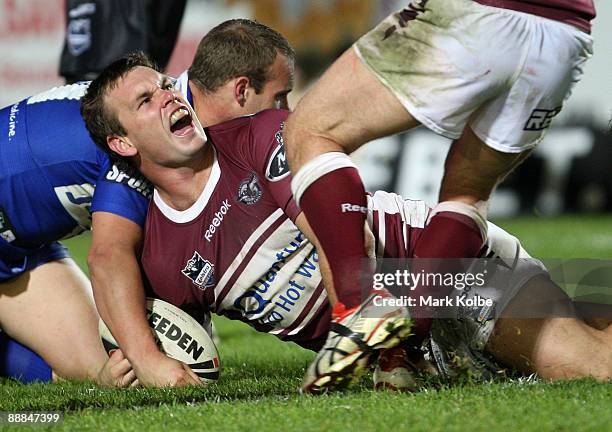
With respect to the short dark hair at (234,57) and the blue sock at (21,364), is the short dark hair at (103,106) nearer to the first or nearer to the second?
the short dark hair at (234,57)

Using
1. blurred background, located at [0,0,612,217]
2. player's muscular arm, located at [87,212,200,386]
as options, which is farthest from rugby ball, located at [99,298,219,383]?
blurred background, located at [0,0,612,217]

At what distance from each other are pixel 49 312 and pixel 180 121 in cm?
→ 141

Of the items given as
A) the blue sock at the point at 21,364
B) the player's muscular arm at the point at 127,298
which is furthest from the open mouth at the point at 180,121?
the blue sock at the point at 21,364

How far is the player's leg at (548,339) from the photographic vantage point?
3525 millimetres

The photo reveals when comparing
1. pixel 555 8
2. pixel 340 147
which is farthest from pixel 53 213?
pixel 555 8

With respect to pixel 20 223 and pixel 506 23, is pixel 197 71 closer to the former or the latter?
pixel 20 223

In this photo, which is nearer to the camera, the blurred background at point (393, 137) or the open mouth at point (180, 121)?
the open mouth at point (180, 121)

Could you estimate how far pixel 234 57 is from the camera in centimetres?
447

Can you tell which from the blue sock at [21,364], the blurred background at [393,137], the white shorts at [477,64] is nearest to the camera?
the white shorts at [477,64]

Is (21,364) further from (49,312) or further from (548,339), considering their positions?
(548,339)

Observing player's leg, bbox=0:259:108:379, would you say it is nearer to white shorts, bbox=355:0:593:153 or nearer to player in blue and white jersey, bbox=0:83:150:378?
player in blue and white jersey, bbox=0:83:150:378

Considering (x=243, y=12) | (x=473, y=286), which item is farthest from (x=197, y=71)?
(x=243, y=12)

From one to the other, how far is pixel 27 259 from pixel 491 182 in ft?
7.87

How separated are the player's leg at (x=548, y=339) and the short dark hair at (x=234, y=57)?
4.98 ft
